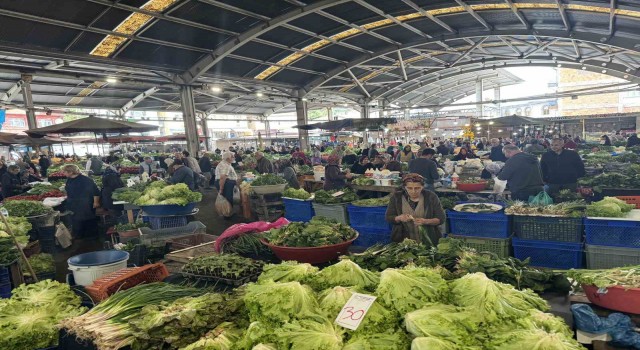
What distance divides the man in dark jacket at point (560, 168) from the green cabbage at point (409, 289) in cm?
655

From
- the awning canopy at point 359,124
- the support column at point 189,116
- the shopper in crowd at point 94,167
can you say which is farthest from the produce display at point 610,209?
the support column at point 189,116

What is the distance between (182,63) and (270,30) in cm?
424

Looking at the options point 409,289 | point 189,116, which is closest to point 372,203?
point 409,289

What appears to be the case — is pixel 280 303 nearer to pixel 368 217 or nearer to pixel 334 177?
pixel 368 217

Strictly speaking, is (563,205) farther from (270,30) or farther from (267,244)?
(270,30)

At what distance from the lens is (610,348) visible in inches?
77.9

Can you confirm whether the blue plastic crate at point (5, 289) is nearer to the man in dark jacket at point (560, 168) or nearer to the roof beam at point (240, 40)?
the man in dark jacket at point (560, 168)

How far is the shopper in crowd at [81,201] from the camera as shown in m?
7.35

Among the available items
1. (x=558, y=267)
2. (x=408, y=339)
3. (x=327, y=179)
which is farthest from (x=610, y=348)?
(x=327, y=179)

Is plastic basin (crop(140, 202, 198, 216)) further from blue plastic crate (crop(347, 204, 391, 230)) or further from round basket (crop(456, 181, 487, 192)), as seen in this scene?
round basket (crop(456, 181, 487, 192))

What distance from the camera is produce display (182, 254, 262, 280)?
2604 millimetres

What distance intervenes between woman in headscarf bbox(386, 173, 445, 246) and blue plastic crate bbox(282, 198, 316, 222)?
3.19 meters

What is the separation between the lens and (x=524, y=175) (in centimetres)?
648

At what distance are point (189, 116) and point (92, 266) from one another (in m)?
14.7
